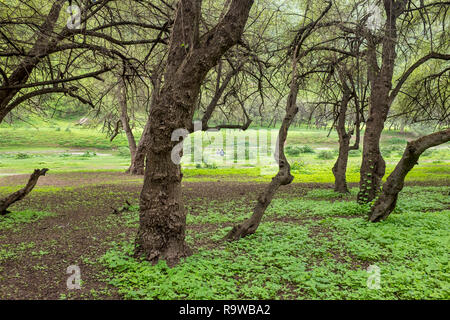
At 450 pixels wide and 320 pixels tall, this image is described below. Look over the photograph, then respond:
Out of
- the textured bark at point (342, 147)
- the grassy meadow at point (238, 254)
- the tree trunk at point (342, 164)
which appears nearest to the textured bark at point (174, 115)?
the grassy meadow at point (238, 254)

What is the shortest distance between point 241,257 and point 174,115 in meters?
2.39

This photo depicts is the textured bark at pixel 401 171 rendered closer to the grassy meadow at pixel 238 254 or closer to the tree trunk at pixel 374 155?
the grassy meadow at pixel 238 254

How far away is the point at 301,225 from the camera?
310 inches

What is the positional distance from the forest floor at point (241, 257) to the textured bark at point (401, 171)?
296 mm

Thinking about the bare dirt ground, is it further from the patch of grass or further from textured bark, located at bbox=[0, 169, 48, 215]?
textured bark, located at bbox=[0, 169, 48, 215]

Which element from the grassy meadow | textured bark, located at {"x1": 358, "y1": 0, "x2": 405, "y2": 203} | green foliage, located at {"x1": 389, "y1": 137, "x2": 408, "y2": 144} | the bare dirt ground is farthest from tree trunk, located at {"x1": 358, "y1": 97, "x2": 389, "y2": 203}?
green foliage, located at {"x1": 389, "y1": 137, "x2": 408, "y2": 144}

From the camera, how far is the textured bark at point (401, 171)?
665 cm

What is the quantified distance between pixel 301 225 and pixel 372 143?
11.0ft

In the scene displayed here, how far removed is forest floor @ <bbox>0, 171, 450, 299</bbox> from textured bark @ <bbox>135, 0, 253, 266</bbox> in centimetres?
43

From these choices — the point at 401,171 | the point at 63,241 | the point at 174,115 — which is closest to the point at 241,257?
the point at 174,115

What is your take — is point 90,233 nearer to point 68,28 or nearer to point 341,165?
point 68,28

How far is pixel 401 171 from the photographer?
697cm

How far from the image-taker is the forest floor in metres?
4.45
